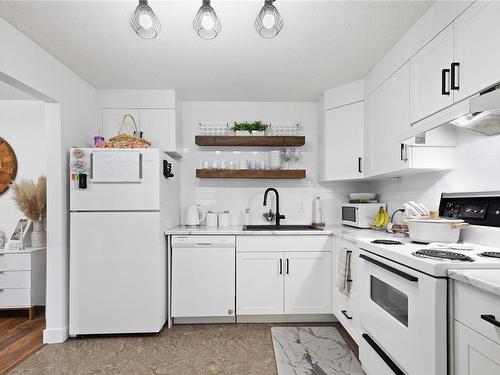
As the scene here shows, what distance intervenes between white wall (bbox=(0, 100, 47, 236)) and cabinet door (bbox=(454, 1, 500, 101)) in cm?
393

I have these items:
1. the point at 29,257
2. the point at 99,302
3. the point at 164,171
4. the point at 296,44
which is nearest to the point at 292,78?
the point at 296,44

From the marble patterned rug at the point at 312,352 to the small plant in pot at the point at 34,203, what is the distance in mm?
2645

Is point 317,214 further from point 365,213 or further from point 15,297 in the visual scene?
point 15,297

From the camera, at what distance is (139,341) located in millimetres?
2627

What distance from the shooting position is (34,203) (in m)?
3.20

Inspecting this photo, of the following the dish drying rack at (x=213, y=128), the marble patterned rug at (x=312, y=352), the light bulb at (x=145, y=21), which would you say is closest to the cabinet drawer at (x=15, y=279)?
the dish drying rack at (x=213, y=128)

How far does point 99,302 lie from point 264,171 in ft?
6.68

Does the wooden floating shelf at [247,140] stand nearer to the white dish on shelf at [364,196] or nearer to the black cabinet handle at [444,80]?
the white dish on shelf at [364,196]

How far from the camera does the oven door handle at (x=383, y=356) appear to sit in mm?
1523

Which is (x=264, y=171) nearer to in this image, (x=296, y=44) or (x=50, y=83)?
(x=296, y=44)

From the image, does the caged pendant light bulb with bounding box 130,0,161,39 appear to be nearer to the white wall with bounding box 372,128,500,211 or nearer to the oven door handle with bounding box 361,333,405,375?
the white wall with bounding box 372,128,500,211

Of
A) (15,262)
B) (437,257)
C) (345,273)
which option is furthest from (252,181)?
(15,262)

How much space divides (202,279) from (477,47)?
8.57 feet

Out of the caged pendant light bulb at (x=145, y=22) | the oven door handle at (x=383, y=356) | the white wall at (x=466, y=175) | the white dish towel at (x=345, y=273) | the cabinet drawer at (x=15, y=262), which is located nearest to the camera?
the oven door handle at (x=383, y=356)
